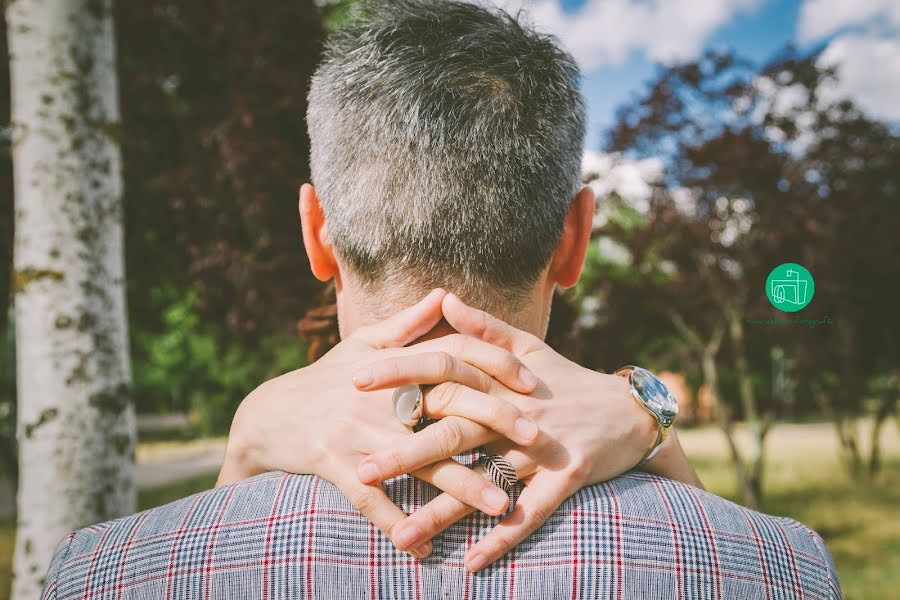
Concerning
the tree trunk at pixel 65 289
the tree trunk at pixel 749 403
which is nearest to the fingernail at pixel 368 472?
the tree trunk at pixel 65 289

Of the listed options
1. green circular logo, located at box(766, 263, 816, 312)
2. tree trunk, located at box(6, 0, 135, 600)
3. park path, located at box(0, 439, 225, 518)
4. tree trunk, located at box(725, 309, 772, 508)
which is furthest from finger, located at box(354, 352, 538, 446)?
park path, located at box(0, 439, 225, 518)

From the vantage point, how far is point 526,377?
4.04 ft

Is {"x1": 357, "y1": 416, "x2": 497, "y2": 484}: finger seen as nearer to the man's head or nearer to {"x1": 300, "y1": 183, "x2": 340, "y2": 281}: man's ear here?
the man's head

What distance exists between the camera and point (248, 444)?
143 centimetres

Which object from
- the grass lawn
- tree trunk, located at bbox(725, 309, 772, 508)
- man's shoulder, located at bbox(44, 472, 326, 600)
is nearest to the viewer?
man's shoulder, located at bbox(44, 472, 326, 600)

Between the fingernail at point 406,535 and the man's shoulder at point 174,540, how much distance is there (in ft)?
0.62

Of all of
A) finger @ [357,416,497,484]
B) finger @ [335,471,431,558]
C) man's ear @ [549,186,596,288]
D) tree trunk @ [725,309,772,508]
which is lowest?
tree trunk @ [725,309,772,508]

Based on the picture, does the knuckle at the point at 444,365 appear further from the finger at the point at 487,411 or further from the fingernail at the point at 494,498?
the fingernail at the point at 494,498

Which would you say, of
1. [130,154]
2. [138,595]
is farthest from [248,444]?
[130,154]

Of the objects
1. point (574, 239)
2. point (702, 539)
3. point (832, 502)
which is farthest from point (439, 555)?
point (832, 502)

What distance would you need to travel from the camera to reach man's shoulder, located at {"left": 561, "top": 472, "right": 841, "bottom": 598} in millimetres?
1191

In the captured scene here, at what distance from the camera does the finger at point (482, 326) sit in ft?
4.12

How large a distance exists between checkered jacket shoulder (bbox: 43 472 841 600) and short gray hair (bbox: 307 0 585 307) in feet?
1.50

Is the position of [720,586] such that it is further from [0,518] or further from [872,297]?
[0,518]
